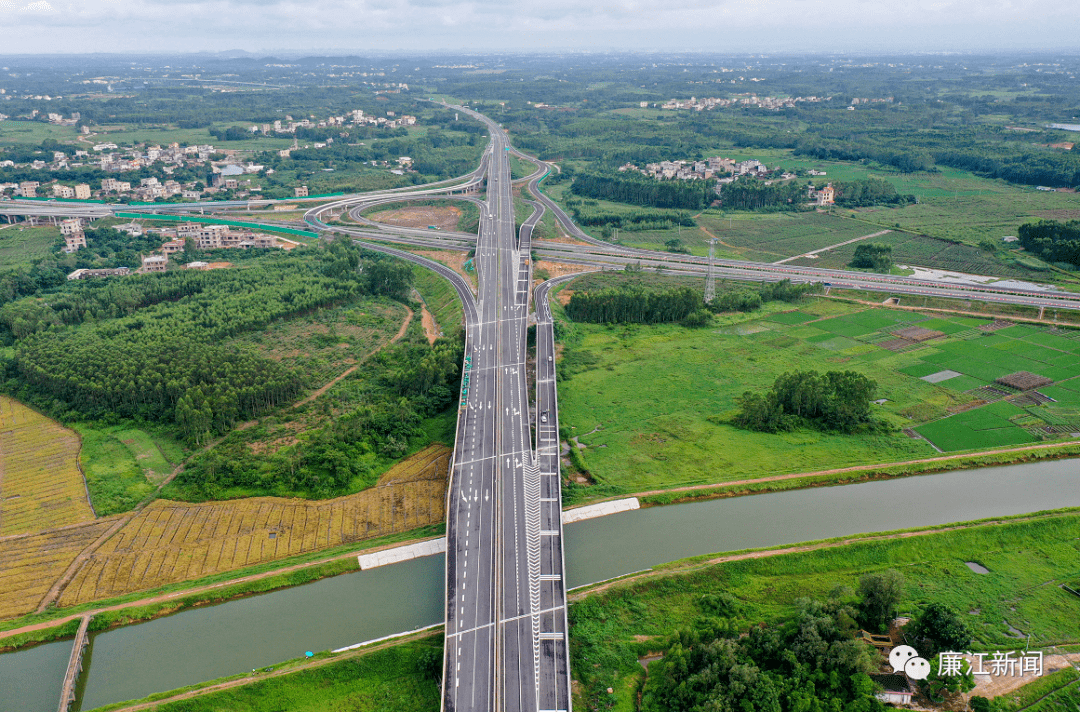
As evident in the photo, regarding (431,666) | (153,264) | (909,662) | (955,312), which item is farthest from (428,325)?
(955,312)

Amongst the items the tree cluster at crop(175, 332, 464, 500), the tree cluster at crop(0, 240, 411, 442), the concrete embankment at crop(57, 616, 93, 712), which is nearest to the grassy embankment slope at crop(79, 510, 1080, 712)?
the concrete embankment at crop(57, 616, 93, 712)

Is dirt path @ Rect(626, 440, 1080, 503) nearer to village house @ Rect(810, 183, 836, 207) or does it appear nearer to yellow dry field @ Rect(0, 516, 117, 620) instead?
yellow dry field @ Rect(0, 516, 117, 620)

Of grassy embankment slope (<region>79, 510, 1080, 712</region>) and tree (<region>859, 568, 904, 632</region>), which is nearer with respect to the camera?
grassy embankment slope (<region>79, 510, 1080, 712</region>)

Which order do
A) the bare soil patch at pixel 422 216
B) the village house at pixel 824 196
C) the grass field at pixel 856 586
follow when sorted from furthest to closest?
the village house at pixel 824 196
the bare soil patch at pixel 422 216
the grass field at pixel 856 586

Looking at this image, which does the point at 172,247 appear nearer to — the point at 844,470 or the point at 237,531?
the point at 237,531

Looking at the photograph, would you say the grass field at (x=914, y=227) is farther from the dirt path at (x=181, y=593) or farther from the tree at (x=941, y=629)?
the dirt path at (x=181, y=593)

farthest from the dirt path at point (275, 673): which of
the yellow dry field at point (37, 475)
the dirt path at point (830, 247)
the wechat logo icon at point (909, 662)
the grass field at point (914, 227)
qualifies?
the grass field at point (914, 227)
